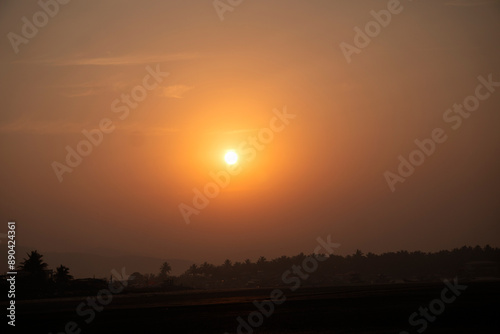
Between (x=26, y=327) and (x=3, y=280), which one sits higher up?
(x=3, y=280)

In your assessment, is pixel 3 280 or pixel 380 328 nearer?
pixel 380 328

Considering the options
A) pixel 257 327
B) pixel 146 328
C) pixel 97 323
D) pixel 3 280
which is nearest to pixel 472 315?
pixel 257 327

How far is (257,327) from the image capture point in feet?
168

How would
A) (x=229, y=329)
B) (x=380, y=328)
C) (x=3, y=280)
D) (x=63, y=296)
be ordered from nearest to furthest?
(x=380, y=328), (x=229, y=329), (x=3, y=280), (x=63, y=296)

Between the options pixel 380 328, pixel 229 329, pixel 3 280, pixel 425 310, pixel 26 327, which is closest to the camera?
pixel 380 328

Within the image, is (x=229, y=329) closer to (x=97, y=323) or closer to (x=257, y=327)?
(x=257, y=327)

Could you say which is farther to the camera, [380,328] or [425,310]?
[425,310]

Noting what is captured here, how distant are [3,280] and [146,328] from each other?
69.2 meters

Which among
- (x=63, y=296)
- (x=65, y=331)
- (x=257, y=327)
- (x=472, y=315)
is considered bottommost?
(x=472, y=315)

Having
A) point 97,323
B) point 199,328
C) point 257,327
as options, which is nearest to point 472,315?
point 257,327

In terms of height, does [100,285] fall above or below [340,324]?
above

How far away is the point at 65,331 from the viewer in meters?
54.3

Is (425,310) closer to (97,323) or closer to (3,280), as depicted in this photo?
(97,323)

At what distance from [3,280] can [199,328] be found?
7322cm
